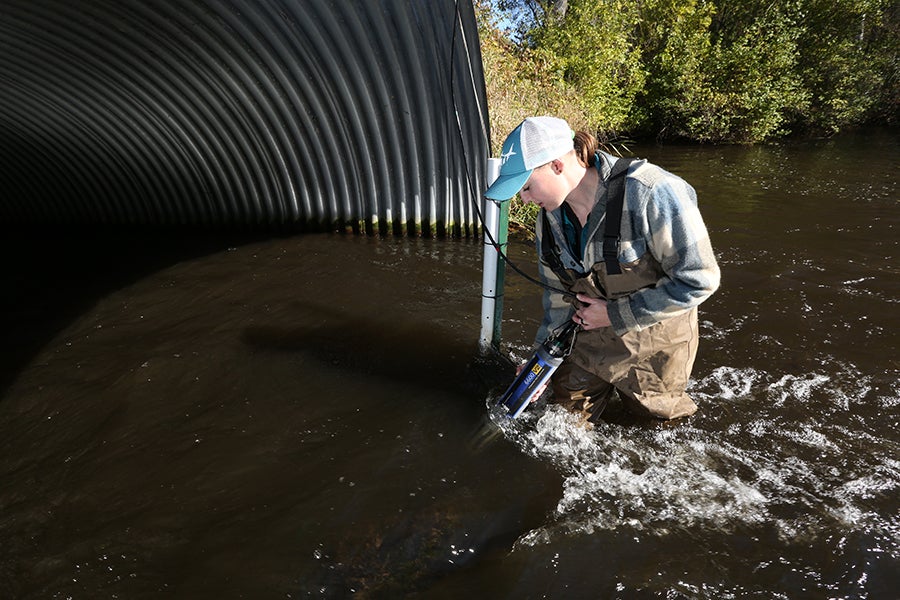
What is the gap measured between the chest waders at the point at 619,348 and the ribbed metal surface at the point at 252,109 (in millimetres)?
2020

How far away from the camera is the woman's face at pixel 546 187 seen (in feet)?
8.18

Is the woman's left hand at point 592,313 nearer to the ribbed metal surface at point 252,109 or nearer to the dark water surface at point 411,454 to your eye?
the dark water surface at point 411,454

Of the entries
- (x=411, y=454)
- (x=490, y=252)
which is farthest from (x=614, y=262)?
(x=411, y=454)

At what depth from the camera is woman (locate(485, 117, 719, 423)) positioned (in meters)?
2.42

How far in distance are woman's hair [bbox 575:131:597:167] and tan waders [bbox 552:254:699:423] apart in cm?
51

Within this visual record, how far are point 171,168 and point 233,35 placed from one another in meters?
3.08

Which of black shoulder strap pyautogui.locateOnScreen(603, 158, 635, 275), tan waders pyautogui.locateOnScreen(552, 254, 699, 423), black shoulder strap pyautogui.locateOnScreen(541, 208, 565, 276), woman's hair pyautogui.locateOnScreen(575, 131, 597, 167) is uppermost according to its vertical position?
woman's hair pyautogui.locateOnScreen(575, 131, 597, 167)

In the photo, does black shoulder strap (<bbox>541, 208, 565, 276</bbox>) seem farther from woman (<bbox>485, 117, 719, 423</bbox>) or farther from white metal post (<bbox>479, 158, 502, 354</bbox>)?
white metal post (<bbox>479, 158, 502, 354</bbox>)

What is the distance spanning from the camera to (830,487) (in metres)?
3.02

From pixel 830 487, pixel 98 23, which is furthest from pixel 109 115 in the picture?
pixel 830 487

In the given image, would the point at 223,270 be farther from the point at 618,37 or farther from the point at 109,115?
the point at 618,37

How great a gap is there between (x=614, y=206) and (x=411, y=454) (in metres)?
1.92

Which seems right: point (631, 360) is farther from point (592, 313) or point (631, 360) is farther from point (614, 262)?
point (614, 262)

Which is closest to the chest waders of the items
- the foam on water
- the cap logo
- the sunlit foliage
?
the foam on water
